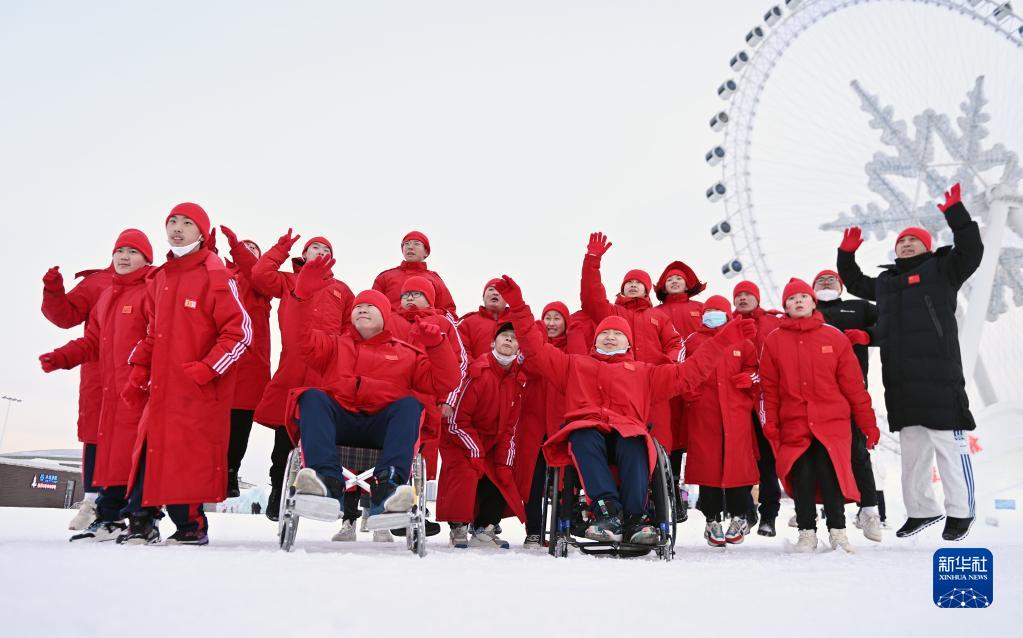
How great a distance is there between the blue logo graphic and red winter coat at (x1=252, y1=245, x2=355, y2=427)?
9.58ft

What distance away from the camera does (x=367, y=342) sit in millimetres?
3561

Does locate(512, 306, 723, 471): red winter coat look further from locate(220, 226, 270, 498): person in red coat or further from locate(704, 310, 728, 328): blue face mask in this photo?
locate(220, 226, 270, 498): person in red coat

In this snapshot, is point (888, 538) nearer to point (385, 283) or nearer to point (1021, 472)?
point (385, 283)

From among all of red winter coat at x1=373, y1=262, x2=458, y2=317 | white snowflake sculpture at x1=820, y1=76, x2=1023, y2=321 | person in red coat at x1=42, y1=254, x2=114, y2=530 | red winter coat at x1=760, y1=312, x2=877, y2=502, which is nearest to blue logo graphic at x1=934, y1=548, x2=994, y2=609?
red winter coat at x1=760, y1=312, x2=877, y2=502

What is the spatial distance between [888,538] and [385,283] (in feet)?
13.3

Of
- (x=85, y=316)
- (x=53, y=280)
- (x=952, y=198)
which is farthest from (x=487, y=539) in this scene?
(x=952, y=198)

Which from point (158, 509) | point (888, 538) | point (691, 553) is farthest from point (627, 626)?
point (888, 538)

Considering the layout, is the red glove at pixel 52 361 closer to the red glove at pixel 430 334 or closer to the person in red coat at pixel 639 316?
the red glove at pixel 430 334

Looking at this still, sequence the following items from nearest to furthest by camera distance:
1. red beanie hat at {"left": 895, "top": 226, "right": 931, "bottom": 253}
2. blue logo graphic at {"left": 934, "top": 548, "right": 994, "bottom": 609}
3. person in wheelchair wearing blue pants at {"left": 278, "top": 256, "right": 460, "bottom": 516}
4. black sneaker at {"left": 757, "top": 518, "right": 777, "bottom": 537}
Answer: blue logo graphic at {"left": 934, "top": 548, "right": 994, "bottom": 609}, person in wheelchair wearing blue pants at {"left": 278, "top": 256, "right": 460, "bottom": 516}, black sneaker at {"left": 757, "top": 518, "right": 777, "bottom": 537}, red beanie hat at {"left": 895, "top": 226, "right": 931, "bottom": 253}

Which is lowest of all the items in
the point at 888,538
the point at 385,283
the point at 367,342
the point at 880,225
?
the point at 888,538

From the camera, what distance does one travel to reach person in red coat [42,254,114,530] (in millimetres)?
3809

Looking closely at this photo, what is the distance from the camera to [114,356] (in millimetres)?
3584

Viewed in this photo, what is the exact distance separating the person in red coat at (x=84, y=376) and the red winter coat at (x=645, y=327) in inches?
107

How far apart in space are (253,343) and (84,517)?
1260 mm
